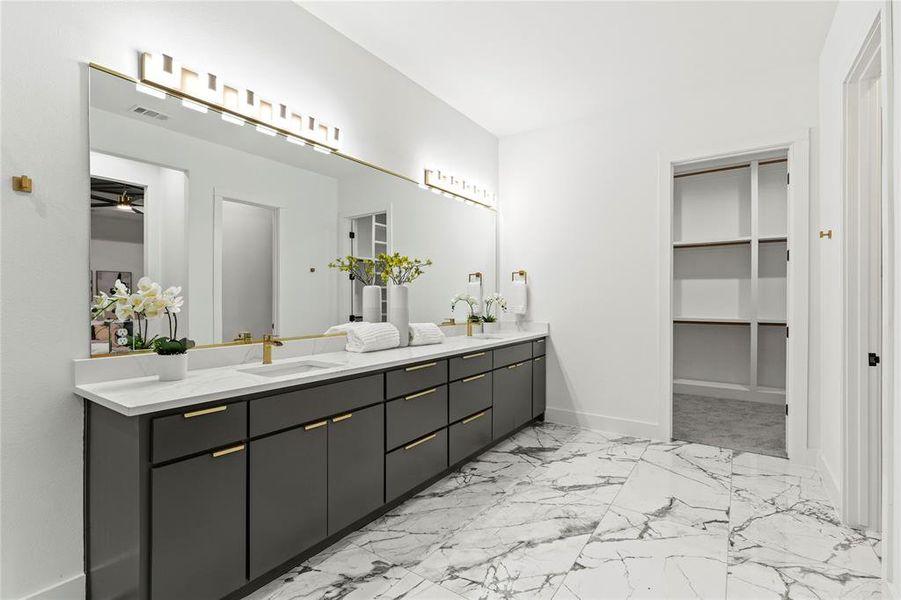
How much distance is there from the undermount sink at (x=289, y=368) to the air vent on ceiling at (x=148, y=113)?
1.17 metres

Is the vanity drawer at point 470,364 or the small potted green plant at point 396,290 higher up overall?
the small potted green plant at point 396,290

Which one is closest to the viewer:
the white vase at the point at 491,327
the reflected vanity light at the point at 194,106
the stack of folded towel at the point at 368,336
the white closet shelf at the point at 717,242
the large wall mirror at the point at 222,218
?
the large wall mirror at the point at 222,218

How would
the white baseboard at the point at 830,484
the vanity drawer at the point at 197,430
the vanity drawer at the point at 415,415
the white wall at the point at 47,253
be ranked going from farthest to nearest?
1. the white baseboard at the point at 830,484
2. the vanity drawer at the point at 415,415
3. the white wall at the point at 47,253
4. the vanity drawer at the point at 197,430

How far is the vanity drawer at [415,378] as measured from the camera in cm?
236

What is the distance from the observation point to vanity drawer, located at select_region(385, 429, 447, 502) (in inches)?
92.7

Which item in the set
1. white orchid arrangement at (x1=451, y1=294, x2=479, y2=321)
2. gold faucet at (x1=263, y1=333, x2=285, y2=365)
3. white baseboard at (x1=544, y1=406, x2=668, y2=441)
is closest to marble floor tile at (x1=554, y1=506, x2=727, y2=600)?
white baseboard at (x1=544, y1=406, x2=668, y2=441)

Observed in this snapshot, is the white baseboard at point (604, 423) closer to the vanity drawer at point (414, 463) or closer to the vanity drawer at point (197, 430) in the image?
the vanity drawer at point (414, 463)

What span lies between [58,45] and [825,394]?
14.1ft

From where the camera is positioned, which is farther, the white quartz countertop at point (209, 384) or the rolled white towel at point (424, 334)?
the rolled white towel at point (424, 334)

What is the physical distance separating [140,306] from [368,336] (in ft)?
3.91

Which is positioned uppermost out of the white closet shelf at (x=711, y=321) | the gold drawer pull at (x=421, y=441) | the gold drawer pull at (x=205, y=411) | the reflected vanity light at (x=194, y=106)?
the reflected vanity light at (x=194, y=106)

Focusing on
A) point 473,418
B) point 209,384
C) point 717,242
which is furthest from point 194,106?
point 717,242

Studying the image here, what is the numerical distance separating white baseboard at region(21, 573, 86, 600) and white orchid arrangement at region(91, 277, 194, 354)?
87 centimetres

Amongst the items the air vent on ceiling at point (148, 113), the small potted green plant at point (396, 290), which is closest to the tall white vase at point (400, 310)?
the small potted green plant at point (396, 290)
